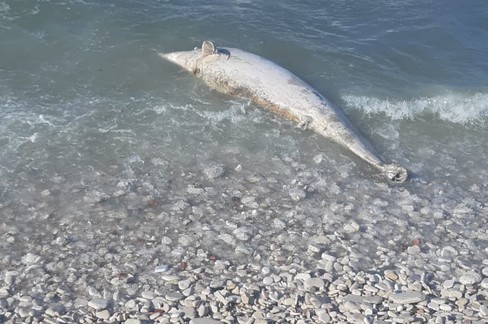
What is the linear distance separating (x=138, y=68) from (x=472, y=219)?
29.4 ft

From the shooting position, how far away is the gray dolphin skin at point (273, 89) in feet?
49.8

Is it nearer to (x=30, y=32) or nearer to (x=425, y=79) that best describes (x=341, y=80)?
(x=425, y=79)

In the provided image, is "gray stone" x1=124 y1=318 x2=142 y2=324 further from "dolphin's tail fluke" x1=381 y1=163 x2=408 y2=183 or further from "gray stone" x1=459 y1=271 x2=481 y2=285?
"dolphin's tail fluke" x1=381 y1=163 x2=408 y2=183

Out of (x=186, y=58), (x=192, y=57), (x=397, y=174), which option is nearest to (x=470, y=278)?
(x=397, y=174)

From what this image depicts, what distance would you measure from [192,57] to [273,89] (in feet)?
8.33

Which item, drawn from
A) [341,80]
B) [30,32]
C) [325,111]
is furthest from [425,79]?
[30,32]

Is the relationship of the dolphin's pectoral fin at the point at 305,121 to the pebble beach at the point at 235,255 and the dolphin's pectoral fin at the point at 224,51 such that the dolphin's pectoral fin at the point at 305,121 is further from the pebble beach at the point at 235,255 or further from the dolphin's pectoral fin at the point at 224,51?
the dolphin's pectoral fin at the point at 224,51

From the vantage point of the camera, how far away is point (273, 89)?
16.1m

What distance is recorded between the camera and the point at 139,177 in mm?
13625

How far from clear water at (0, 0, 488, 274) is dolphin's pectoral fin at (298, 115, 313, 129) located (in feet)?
1.12

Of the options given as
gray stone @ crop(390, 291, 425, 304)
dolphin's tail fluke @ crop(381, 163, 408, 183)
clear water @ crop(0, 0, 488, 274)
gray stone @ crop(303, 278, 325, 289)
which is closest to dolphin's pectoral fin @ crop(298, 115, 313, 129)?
clear water @ crop(0, 0, 488, 274)

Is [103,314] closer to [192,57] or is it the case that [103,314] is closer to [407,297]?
[407,297]

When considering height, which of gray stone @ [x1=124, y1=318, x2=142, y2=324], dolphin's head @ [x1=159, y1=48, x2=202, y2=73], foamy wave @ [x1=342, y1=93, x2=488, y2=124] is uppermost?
dolphin's head @ [x1=159, y1=48, x2=202, y2=73]

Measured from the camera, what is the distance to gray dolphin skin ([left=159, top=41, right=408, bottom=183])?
49.8ft
